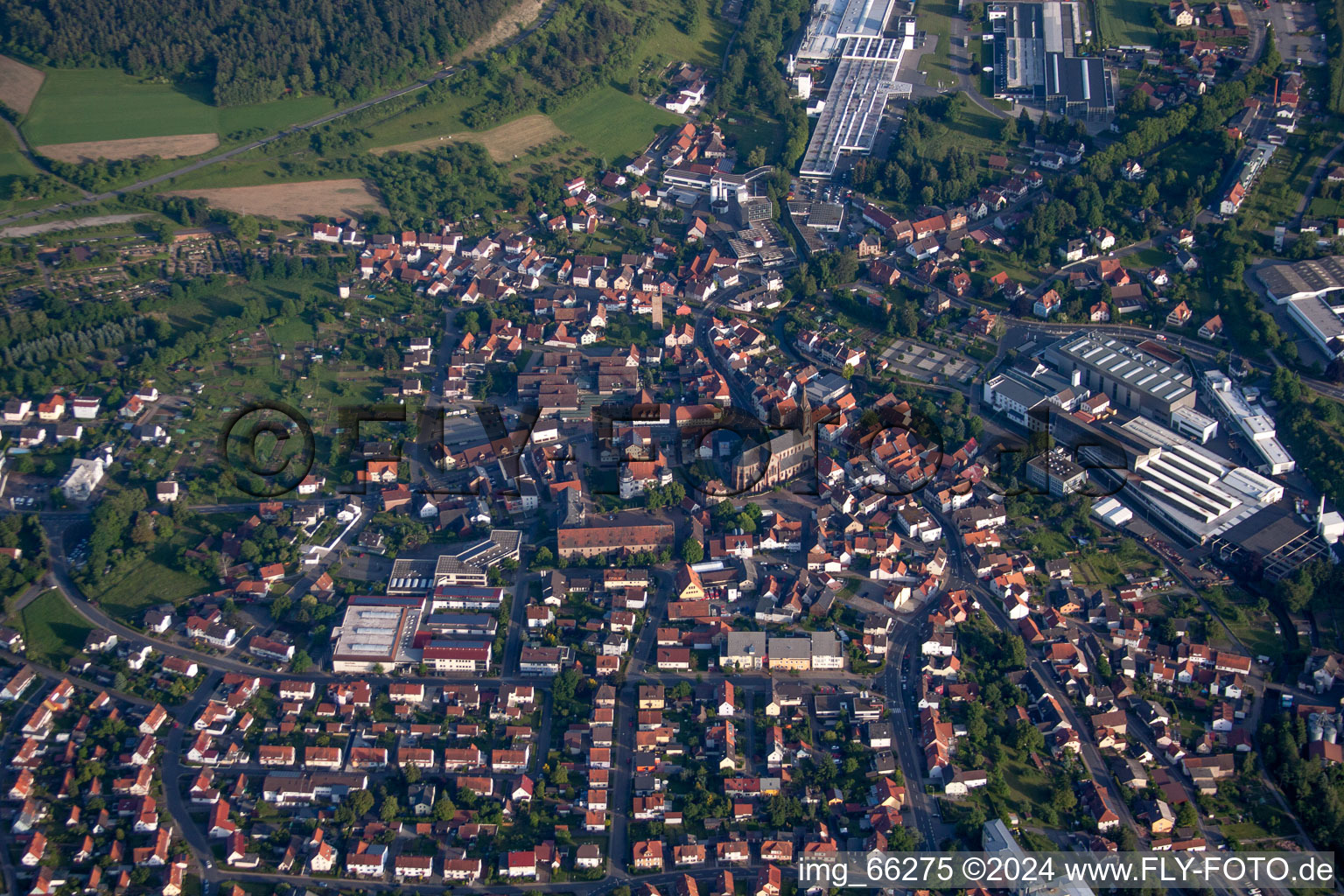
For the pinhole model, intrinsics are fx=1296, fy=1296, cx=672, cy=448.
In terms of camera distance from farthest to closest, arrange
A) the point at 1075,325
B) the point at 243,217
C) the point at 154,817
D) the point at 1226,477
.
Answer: the point at 243,217, the point at 1075,325, the point at 1226,477, the point at 154,817

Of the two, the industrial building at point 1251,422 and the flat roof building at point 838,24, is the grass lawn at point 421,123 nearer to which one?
the flat roof building at point 838,24

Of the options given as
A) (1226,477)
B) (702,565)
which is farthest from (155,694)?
(1226,477)

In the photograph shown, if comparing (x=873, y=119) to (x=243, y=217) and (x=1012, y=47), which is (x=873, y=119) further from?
(x=243, y=217)

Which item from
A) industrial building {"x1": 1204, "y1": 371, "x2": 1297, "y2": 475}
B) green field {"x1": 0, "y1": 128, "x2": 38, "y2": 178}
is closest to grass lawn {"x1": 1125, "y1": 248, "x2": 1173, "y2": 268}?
industrial building {"x1": 1204, "y1": 371, "x2": 1297, "y2": 475}

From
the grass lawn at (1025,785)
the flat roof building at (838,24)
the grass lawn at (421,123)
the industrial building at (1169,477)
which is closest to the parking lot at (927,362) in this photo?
the industrial building at (1169,477)

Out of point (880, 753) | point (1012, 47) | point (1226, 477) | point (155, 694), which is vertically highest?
point (1012, 47)

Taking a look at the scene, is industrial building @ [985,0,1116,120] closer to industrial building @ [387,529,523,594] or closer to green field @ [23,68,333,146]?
green field @ [23,68,333,146]
